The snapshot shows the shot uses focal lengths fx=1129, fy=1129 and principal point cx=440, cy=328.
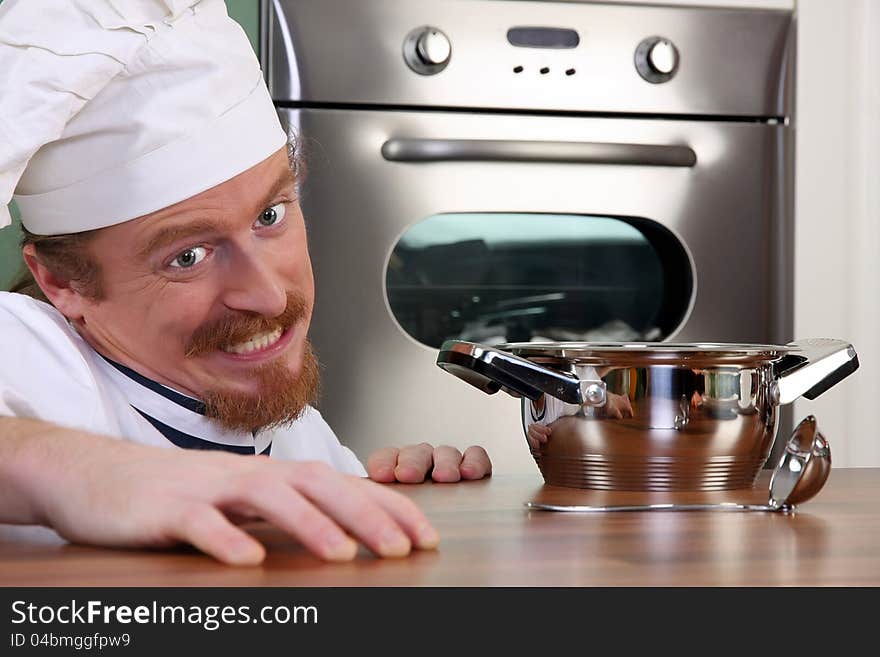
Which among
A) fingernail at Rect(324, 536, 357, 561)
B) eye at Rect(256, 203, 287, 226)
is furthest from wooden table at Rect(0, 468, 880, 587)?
eye at Rect(256, 203, 287, 226)

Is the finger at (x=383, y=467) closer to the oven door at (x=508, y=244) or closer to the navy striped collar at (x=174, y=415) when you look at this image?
the navy striped collar at (x=174, y=415)

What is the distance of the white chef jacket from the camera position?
0.92m

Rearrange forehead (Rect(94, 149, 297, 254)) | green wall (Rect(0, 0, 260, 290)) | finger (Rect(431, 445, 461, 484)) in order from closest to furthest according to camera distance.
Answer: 1. finger (Rect(431, 445, 461, 484))
2. forehead (Rect(94, 149, 297, 254))
3. green wall (Rect(0, 0, 260, 290))

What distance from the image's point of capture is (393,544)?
43cm

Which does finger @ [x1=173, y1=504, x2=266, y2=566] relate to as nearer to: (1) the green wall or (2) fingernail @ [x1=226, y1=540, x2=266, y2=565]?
(2) fingernail @ [x1=226, y1=540, x2=266, y2=565]

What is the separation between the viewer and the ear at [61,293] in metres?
1.16

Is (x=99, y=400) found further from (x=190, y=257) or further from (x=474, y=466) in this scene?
(x=474, y=466)

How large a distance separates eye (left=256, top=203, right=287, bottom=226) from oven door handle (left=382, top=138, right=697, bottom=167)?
307 mm

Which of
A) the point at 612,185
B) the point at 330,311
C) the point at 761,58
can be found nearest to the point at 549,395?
the point at 330,311

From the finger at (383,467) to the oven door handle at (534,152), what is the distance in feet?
2.14

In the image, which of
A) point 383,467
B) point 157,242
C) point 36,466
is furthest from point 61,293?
point 36,466

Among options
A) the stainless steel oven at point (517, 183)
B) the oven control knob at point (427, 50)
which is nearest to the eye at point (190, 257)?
the stainless steel oven at point (517, 183)

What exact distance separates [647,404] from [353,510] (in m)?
0.26
